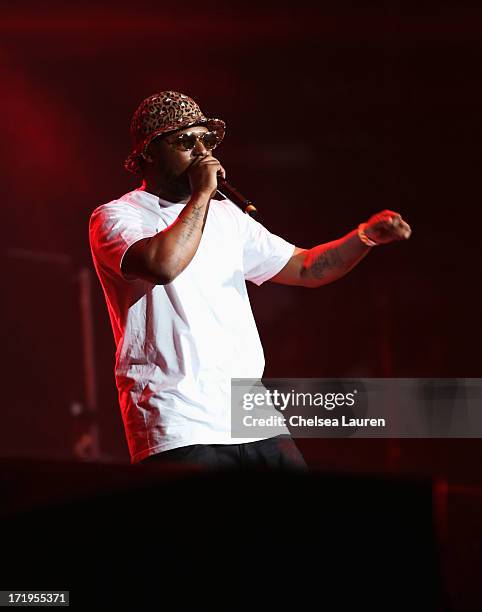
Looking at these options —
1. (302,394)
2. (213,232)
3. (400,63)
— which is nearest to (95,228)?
(213,232)

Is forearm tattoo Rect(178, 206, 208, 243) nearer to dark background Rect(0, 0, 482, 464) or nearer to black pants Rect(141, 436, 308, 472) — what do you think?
black pants Rect(141, 436, 308, 472)

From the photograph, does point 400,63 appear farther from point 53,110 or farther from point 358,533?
point 358,533

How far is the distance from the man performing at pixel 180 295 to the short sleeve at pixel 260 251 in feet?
0.08

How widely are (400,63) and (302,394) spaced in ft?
6.09

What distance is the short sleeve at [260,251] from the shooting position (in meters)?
2.63

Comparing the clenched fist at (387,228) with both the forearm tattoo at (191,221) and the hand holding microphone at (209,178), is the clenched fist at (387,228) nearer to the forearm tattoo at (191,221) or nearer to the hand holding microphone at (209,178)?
the hand holding microphone at (209,178)

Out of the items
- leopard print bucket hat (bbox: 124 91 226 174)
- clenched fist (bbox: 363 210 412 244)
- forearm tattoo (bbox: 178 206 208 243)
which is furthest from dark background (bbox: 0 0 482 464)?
forearm tattoo (bbox: 178 206 208 243)

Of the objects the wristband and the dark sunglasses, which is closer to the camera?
the dark sunglasses

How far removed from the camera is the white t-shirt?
2193 millimetres

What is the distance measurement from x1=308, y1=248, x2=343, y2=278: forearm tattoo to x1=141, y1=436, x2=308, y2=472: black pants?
0.55 m

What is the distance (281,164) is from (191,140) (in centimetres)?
270

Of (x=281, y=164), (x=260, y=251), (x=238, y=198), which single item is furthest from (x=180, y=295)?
(x=281, y=164)

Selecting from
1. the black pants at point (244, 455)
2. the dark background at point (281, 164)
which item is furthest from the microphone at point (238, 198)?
the dark background at point (281, 164)

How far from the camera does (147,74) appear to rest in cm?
486
